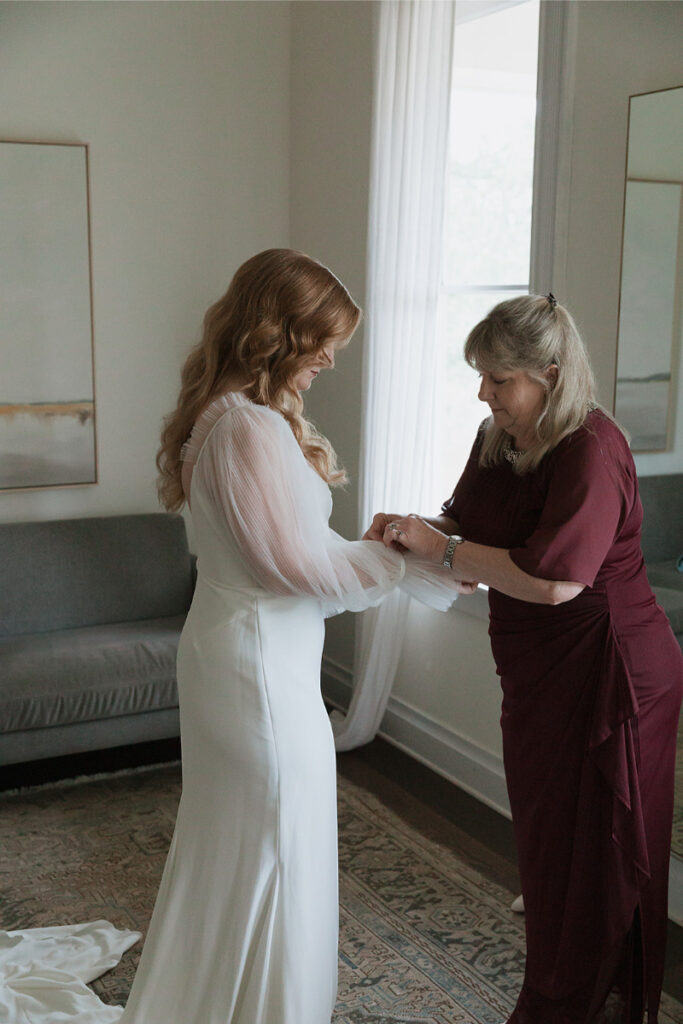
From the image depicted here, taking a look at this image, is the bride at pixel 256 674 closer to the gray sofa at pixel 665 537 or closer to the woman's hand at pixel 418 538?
the woman's hand at pixel 418 538

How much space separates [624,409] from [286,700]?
4.71ft

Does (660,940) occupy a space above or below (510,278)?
below

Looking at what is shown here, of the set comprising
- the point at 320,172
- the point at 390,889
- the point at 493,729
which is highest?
the point at 320,172

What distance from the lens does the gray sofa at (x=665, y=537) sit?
9.01 feet

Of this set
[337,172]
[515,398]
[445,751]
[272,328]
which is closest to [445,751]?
[445,751]

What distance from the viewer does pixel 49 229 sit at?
13.4 feet

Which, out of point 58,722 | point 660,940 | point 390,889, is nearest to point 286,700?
point 660,940

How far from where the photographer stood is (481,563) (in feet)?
6.80

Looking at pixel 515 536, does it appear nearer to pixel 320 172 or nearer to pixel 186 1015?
pixel 186 1015

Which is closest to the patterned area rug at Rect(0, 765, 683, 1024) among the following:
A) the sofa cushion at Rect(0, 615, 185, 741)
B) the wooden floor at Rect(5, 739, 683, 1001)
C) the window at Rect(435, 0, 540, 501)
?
the wooden floor at Rect(5, 739, 683, 1001)

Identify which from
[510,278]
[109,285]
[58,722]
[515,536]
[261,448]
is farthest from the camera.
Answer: [109,285]

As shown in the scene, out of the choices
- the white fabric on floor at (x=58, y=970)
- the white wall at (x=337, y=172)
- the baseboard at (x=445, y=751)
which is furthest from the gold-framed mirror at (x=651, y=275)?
the white fabric on floor at (x=58, y=970)

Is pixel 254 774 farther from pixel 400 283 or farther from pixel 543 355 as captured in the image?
pixel 400 283

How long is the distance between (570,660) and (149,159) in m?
3.11
